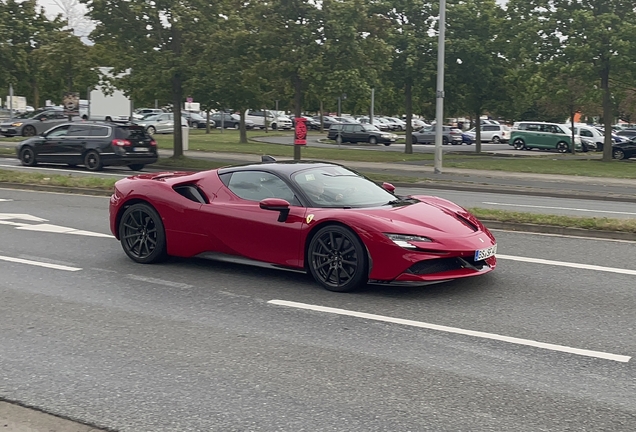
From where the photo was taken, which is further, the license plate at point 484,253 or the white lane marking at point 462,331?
the license plate at point 484,253

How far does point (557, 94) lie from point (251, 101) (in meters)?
13.4

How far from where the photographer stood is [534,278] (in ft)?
27.8

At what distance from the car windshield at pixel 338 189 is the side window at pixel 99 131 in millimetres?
17638

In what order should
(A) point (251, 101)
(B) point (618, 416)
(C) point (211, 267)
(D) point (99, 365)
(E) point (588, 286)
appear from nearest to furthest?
(B) point (618, 416)
(D) point (99, 365)
(E) point (588, 286)
(C) point (211, 267)
(A) point (251, 101)

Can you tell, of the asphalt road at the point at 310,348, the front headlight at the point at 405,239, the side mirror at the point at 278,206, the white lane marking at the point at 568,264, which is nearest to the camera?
the asphalt road at the point at 310,348

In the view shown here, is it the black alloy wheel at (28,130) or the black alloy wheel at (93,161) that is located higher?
the black alloy wheel at (28,130)

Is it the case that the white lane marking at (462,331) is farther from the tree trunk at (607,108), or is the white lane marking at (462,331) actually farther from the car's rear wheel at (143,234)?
the tree trunk at (607,108)

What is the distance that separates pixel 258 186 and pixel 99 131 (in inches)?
708

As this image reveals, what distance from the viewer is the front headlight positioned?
24.4ft

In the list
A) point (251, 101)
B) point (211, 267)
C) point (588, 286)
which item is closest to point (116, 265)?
point (211, 267)

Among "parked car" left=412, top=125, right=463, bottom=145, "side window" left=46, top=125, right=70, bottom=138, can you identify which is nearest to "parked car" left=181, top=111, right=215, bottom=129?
"parked car" left=412, top=125, right=463, bottom=145

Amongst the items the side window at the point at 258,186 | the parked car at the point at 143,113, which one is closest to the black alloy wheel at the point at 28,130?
the parked car at the point at 143,113

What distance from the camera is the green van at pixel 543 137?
161 ft

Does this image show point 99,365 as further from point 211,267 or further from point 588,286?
point 588,286
